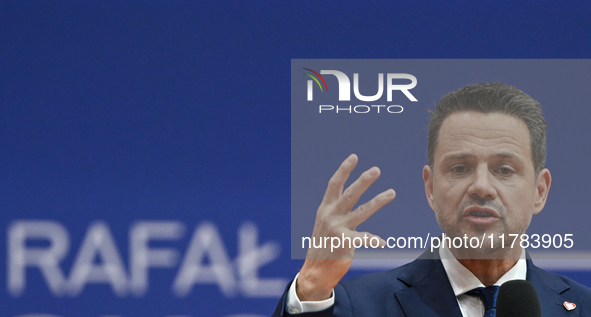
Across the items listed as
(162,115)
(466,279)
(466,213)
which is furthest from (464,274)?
(162,115)

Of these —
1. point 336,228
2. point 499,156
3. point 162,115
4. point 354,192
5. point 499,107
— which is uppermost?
point 162,115

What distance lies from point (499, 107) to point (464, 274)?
542mm

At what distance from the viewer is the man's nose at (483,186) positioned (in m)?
1.75

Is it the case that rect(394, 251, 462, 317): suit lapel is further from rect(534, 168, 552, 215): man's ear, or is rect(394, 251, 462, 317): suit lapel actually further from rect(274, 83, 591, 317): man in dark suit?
rect(534, 168, 552, 215): man's ear

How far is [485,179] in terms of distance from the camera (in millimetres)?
1763

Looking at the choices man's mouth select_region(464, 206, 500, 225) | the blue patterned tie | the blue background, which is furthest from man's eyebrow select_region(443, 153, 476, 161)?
the blue background

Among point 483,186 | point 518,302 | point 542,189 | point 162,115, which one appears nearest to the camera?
point 518,302

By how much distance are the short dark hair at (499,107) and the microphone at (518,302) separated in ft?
1.71

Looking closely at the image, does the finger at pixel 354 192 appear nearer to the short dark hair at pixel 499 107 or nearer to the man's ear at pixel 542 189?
the short dark hair at pixel 499 107

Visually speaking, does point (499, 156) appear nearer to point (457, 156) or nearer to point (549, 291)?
point (457, 156)

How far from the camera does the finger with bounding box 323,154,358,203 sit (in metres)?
1.82

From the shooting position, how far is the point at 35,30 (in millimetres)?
3096

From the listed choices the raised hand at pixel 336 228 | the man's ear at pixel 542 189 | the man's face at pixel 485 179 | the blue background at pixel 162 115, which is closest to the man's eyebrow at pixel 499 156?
the man's face at pixel 485 179

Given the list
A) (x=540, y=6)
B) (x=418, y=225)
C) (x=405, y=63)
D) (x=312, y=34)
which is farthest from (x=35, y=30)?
(x=540, y=6)
